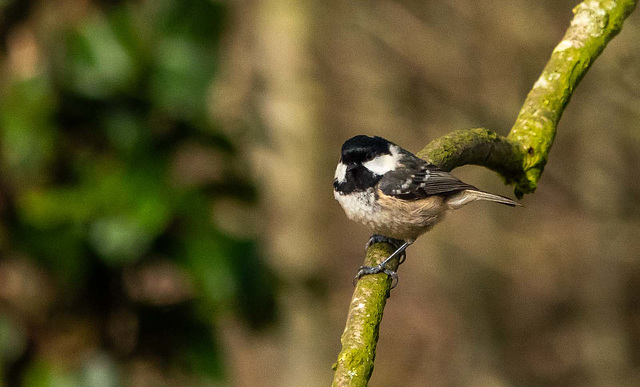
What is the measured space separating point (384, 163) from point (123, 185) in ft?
3.68

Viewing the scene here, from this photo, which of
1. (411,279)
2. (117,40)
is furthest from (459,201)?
(411,279)

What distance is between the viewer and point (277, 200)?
5590mm

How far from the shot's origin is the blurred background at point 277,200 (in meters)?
3.14

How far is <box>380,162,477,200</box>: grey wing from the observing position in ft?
9.99

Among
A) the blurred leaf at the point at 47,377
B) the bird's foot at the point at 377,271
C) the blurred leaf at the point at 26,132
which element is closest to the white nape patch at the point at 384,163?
the bird's foot at the point at 377,271

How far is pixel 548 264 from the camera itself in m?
8.12

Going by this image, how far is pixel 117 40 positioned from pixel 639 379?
17.4 ft

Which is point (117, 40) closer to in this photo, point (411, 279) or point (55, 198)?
point (55, 198)

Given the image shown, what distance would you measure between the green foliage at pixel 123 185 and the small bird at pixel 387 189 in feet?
1.82

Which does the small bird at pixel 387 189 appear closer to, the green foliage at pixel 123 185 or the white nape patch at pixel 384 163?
the white nape patch at pixel 384 163

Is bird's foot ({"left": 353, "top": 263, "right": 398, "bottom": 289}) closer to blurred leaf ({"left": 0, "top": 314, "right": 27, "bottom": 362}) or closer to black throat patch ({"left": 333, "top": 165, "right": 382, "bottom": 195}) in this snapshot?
black throat patch ({"left": 333, "top": 165, "right": 382, "bottom": 195})

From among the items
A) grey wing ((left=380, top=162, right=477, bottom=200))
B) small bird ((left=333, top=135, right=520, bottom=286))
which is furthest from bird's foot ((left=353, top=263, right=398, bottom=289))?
grey wing ((left=380, top=162, right=477, bottom=200))

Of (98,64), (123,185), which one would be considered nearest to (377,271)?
(123,185)

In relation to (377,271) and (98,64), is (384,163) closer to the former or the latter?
(377,271)
